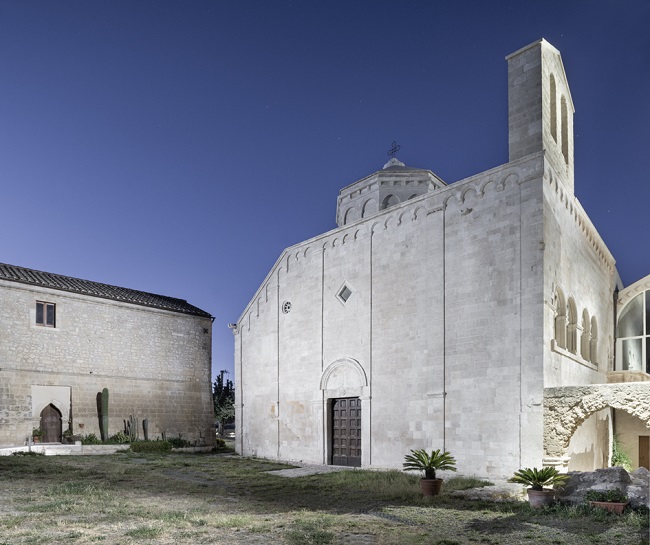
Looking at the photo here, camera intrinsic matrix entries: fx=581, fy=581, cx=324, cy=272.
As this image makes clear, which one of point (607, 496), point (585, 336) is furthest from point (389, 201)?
point (607, 496)

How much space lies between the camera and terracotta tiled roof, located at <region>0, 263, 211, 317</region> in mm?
24406

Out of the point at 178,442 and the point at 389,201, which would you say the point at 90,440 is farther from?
the point at 389,201

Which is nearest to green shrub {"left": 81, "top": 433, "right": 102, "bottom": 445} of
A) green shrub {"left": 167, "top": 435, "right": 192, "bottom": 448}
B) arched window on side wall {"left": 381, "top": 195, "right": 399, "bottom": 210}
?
green shrub {"left": 167, "top": 435, "right": 192, "bottom": 448}

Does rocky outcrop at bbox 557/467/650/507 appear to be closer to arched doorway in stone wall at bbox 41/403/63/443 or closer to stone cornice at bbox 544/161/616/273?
stone cornice at bbox 544/161/616/273

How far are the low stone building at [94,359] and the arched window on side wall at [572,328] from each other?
18.7 metres

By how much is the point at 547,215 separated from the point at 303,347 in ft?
33.8

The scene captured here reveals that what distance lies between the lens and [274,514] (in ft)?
34.7

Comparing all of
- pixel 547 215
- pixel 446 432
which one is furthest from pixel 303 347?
pixel 547 215

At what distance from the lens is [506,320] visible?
16.0 metres

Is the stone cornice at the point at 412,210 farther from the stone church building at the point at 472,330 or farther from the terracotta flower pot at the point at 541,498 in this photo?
the terracotta flower pot at the point at 541,498

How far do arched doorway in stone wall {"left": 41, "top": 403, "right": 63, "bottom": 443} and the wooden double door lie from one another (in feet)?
39.2

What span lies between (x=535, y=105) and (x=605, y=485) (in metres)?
10.6

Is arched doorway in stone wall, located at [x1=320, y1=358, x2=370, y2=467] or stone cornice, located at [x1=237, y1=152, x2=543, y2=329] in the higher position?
stone cornice, located at [x1=237, y1=152, x2=543, y2=329]

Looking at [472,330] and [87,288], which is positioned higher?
[87,288]
